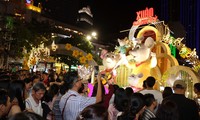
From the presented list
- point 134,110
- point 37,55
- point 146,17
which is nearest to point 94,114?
point 134,110

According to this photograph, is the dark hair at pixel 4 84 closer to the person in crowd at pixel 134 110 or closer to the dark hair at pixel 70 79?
the dark hair at pixel 70 79

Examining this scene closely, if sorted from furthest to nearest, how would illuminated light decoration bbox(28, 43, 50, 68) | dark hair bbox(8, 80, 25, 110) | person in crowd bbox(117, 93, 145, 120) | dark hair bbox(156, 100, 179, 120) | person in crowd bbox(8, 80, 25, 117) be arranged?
illuminated light decoration bbox(28, 43, 50, 68)
dark hair bbox(8, 80, 25, 110)
person in crowd bbox(8, 80, 25, 117)
person in crowd bbox(117, 93, 145, 120)
dark hair bbox(156, 100, 179, 120)

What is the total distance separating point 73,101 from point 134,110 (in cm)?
85

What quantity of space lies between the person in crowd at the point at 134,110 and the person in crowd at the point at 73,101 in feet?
1.75

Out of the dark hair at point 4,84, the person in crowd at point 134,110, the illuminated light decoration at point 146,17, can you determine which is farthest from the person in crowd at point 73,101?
the illuminated light decoration at point 146,17

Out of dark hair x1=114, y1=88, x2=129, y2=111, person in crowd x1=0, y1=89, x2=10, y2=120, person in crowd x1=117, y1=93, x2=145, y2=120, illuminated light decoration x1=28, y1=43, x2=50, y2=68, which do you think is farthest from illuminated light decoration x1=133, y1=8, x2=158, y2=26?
person in crowd x1=0, y1=89, x2=10, y2=120

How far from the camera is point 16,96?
4.02 m

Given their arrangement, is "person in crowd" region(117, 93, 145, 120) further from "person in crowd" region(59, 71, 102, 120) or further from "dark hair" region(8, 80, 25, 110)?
"dark hair" region(8, 80, 25, 110)

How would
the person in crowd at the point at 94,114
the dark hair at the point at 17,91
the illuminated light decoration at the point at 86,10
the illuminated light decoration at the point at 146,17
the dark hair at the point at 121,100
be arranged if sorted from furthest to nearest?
the illuminated light decoration at the point at 86,10
the illuminated light decoration at the point at 146,17
the dark hair at the point at 121,100
the dark hair at the point at 17,91
the person in crowd at the point at 94,114

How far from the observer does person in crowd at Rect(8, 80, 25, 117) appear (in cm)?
372

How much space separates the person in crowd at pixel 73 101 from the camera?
3773 millimetres

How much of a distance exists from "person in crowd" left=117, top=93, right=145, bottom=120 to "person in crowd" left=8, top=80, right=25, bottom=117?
4.51 feet

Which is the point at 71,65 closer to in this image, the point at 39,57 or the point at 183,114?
the point at 39,57

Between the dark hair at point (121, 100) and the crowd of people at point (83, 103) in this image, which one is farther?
the dark hair at point (121, 100)
